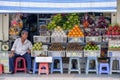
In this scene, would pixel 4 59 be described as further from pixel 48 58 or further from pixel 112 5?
pixel 112 5

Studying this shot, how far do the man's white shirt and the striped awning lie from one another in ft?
3.69

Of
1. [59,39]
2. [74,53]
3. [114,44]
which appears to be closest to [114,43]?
[114,44]

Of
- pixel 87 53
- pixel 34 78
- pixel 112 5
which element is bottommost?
pixel 34 78

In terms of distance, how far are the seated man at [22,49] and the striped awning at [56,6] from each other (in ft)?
3.01

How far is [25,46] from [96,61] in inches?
86.7

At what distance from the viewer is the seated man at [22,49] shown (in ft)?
39.3

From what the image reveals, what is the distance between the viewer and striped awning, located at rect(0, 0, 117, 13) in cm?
1123

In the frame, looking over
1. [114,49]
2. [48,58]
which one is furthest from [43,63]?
[114,49]

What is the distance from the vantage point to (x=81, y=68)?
12484mm

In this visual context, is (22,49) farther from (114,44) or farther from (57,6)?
(114,44)

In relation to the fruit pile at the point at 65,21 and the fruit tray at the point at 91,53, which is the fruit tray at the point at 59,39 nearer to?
the fruit pile at the point at 65,21

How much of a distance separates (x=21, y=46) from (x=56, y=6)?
67.8 inches

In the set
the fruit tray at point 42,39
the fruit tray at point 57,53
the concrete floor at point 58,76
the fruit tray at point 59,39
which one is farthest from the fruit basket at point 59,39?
the concrete floor at point 58,76

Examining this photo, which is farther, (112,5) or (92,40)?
(92,40)
